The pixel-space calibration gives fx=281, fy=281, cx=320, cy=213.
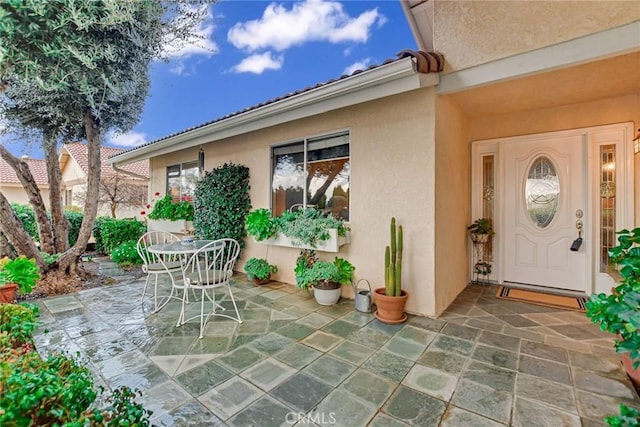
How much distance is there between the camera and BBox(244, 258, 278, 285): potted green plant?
4789mm

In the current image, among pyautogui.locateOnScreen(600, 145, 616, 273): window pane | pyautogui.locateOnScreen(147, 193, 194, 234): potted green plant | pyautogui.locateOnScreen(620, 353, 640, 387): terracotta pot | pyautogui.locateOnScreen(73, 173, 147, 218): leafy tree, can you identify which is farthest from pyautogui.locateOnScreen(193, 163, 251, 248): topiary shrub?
pyautogui.locateOnScreen(73, 173, 147, 218): leafy tree

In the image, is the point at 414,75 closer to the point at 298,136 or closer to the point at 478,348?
the point at 298,136

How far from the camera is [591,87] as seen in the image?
3570 mm

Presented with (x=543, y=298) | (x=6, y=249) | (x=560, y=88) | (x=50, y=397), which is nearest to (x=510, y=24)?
(x=560, y=88)

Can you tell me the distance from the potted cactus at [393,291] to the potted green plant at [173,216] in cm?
513

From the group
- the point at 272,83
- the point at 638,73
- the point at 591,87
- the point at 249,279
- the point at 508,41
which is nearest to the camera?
the point at 508,41

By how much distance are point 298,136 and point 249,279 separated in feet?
8.93

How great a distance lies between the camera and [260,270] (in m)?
4.79

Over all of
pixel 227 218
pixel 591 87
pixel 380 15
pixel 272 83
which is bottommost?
pixel 227 218

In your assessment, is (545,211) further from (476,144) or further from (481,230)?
(476,144)

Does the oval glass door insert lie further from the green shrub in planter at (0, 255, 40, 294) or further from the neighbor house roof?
the green shrub in planter at (0, 255, 40, 294)

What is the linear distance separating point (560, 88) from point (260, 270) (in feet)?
16.2

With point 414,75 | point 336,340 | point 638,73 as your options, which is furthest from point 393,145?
point 638,73

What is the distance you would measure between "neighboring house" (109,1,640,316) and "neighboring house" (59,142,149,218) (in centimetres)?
822
